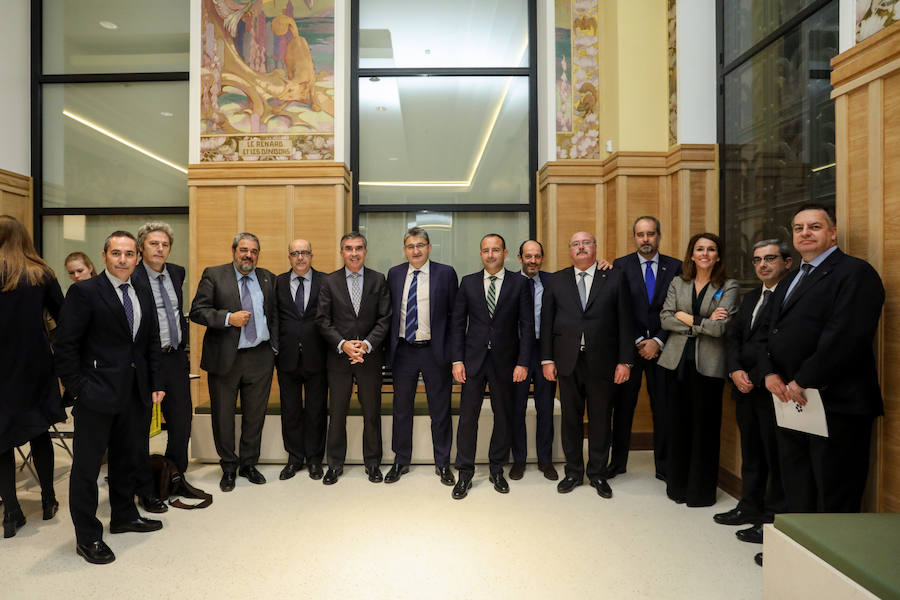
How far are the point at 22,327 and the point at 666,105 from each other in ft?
17.8

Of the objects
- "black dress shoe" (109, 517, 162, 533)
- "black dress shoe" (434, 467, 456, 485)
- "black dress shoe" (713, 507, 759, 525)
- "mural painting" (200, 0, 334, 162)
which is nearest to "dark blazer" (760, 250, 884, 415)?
"black dress shoe" (713, 507, 759, 525)

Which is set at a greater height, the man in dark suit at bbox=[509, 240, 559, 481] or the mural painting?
the mural painting

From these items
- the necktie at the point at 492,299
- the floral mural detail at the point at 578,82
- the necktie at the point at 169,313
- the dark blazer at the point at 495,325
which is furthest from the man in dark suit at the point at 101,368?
the floral mural detail at the point at 578,82

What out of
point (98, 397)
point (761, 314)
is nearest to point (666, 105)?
point (761, 314)

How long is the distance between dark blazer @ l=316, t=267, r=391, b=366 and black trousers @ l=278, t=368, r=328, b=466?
33 centimetres

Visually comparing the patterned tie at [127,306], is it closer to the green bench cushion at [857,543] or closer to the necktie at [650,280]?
the green bench cushion at [857,543]

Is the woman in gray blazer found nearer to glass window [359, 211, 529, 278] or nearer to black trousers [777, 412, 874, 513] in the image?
black trousers [777, 412, 874, 513]

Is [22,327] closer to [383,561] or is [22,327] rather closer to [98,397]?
[98,397]

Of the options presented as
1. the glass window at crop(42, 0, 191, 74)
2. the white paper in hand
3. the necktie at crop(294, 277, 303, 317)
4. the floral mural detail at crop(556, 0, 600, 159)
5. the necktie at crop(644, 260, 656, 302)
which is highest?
the glass window at crop(42, 0, 191, 74)

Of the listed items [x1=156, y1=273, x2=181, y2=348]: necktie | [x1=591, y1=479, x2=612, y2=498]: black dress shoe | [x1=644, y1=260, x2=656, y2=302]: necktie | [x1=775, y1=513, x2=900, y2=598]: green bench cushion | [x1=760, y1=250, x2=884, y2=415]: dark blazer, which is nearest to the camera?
[x1=775, y1=513, x2=900, y2=598]: green bench cushion

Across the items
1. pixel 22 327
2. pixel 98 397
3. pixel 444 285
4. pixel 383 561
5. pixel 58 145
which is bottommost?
pixel 383 561

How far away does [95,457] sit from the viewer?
9.12ft

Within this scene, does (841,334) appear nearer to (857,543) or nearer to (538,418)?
(857,543)

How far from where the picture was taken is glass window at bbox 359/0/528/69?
633 centimetres
